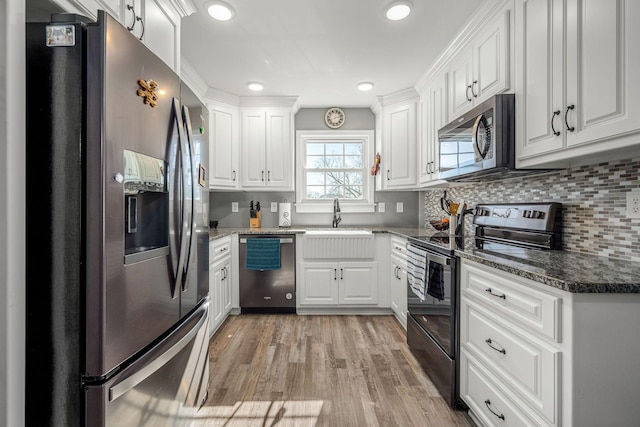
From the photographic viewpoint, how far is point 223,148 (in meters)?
3.48

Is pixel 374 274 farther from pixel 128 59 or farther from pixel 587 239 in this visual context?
pixel 128 59

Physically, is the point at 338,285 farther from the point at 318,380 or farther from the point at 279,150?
the point at 279,150

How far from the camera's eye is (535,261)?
142 cm

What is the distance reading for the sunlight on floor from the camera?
166cm

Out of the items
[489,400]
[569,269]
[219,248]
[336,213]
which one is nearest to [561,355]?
[569,269]

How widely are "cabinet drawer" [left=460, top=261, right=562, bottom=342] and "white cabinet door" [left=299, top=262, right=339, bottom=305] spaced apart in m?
1.80

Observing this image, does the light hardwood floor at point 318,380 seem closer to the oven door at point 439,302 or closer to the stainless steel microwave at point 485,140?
the oven door at point 439,302

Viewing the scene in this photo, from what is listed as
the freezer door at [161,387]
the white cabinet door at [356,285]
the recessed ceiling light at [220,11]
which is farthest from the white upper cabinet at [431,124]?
the freezer door at [161,387]

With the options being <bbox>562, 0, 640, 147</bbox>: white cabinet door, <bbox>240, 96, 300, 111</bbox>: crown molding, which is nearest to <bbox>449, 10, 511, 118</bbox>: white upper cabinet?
<bbox>562, 0, 640, 147</bbox>: white cabinet door

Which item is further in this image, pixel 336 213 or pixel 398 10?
pixel 336 213

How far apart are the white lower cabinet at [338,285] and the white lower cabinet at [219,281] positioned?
0.74 meters

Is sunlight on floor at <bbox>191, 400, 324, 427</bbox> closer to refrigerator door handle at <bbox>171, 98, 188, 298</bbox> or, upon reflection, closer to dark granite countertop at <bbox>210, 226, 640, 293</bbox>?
refrigerator door handle at <bbox>171, 98, 188, 298</bbox>

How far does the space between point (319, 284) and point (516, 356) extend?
2.21 meters

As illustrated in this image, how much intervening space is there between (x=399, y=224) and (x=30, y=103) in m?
3.60
